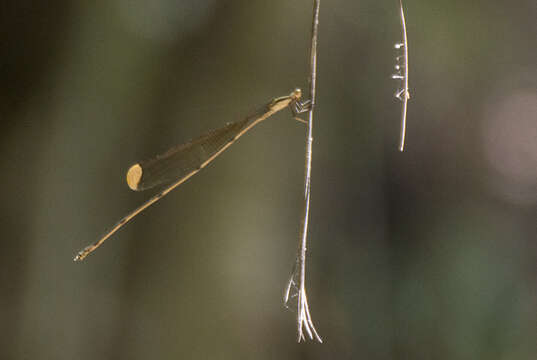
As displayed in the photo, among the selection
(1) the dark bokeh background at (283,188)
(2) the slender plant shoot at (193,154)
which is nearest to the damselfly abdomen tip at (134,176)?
(2) the slender plant shoot at (193,154)

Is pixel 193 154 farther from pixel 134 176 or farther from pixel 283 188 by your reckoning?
pixel 283 188

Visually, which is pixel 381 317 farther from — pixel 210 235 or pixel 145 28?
pixel 145 28

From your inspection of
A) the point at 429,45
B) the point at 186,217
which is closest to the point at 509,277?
the point at 429,45

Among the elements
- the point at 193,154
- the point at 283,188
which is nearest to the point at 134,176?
the point at 193,154

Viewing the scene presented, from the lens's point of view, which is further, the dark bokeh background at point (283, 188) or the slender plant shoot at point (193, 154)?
the dark bokeh background at point (283, 188)

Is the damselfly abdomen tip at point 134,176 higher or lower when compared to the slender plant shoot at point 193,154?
lower

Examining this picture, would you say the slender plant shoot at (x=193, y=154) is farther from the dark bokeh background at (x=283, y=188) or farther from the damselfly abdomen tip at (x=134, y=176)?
the dark bokeh background at (x=283, y=188)
